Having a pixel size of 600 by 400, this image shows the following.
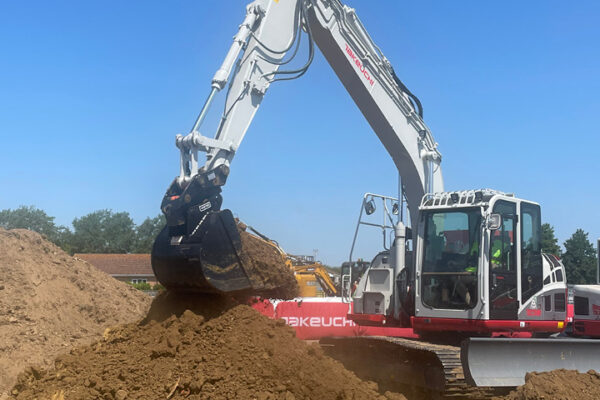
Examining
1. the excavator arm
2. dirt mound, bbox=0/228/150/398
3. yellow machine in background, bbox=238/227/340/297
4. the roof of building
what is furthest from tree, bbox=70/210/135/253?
the excavator arm

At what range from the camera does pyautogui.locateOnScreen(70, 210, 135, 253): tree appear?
81.5 meters

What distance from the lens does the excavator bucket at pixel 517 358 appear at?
22.6ft

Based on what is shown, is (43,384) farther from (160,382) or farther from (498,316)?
(498,316)

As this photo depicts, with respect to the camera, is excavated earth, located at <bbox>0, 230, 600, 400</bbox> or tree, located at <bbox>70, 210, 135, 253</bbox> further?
tree, located at <bbox>70, 210, 135, 253</bbox>

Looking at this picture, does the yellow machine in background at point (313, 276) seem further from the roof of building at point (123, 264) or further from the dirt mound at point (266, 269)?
the roof of building at point (123, 264)

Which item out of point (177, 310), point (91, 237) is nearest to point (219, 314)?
point (177, 310)

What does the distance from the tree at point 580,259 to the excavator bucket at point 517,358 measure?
7946 mm

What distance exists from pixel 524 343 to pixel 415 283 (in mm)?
1411

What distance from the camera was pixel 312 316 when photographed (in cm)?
1485

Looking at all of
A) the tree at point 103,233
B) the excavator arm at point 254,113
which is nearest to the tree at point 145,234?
the tree at point 103,233

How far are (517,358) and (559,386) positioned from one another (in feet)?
1.79

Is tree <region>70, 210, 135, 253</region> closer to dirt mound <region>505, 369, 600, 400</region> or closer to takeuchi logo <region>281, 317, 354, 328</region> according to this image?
takeuchi logo <region>281, 317, 354, 328</region>

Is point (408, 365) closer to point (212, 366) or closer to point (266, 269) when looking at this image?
point (266, 269)

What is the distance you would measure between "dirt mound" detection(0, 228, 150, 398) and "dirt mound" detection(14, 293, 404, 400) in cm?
265
